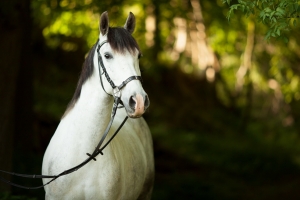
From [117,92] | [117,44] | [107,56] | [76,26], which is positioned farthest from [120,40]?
[76,26]

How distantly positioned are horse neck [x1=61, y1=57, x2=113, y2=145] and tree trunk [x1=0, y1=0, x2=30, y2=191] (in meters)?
2.53

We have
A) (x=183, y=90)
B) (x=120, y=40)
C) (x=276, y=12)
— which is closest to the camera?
(x=120, y=40)

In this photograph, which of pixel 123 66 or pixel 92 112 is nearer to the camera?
pixel 123 66

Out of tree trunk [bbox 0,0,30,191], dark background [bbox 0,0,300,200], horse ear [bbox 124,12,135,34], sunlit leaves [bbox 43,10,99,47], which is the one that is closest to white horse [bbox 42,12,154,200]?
horse ear [bbox 124,12,135,34]

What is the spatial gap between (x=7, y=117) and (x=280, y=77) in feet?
30.2

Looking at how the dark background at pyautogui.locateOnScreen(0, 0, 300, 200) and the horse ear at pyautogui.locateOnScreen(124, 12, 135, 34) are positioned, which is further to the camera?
the dark background at pyautogui.locateOnScreen(0, 0, 300, 200)

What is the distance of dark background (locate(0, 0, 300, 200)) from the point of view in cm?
861

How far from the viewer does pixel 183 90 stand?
17.5 meters

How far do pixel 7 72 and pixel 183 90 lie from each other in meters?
10.9

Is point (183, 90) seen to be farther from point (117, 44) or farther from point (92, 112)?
point (117, 44)

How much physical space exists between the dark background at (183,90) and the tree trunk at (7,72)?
1cm

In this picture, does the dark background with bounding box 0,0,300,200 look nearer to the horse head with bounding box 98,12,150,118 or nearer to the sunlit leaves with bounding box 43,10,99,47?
the sunlit leaves with bounding box 43,10,99,47

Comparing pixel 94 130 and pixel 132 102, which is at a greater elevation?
pixel 132 102

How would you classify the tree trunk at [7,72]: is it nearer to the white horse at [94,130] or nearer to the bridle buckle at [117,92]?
the white horse at [94,130]
